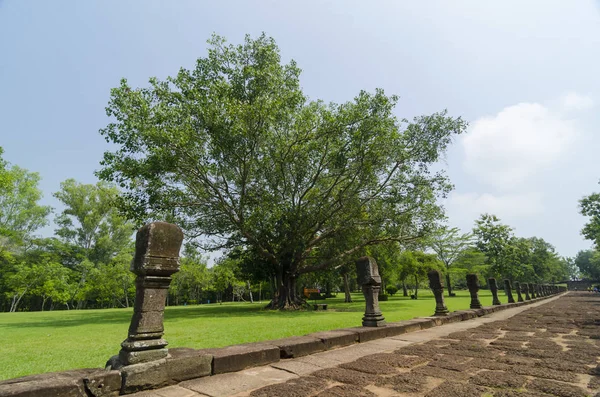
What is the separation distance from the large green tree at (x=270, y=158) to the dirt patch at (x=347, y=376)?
10502 mm

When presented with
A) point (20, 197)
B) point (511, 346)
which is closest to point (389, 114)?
point (511, 346)

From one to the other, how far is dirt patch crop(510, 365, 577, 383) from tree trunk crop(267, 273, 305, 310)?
15131 millimetres

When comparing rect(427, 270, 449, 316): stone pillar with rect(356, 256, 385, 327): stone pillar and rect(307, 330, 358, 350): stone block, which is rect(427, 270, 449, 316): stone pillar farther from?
rect(307, 330, 358, 350): stone block

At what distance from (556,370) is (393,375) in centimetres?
203

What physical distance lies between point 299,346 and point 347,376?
142cm

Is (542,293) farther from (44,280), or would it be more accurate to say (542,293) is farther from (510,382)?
(44,280)

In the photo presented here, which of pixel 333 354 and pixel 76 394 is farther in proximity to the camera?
pixel 333 354

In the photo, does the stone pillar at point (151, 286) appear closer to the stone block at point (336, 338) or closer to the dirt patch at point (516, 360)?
the stone block at point (336, 338)

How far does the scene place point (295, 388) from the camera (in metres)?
3.21

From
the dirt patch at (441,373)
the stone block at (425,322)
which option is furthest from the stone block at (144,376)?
the stone block at (425,322)

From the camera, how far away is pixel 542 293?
33.1m

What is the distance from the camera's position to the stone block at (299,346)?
473cm

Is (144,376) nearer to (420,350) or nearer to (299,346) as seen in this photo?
(299,346)

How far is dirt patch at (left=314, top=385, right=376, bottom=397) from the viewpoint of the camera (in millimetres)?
2994
